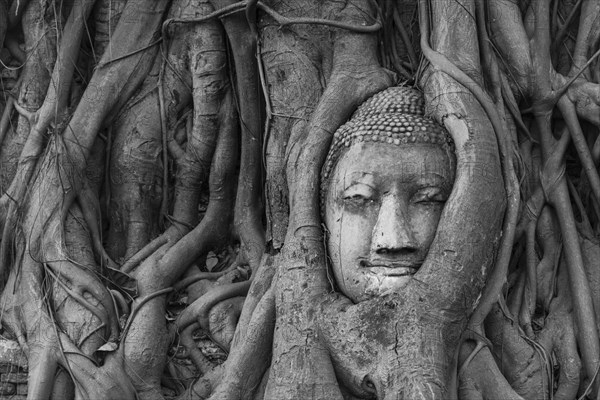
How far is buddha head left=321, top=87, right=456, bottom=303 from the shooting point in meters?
4.49

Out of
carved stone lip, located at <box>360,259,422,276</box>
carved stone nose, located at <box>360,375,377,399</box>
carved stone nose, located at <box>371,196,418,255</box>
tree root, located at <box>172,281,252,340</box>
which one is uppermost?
carved stone nose, located at <box>371,196,418,255</box>

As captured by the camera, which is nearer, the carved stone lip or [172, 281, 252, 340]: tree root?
the carved stone lip

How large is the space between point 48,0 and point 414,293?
249 cm

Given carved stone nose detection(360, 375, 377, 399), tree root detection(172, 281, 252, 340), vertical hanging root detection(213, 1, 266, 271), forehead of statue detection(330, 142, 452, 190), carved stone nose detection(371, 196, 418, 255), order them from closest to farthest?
carved stone nose detection(360, 375, 377, 399) < carved stone nose detection(371, 196, 418, 255) < forehead of statue detection(330, 142, 452, 190) < tree root detection(172, 281, 252, 340) < vertical hanging root detection(213, 1, 266, 271)

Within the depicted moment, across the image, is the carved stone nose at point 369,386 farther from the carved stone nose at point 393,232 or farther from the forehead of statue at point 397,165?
the forehead of statue at point 397,165

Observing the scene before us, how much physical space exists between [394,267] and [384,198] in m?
0.29

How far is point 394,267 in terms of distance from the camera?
449cm

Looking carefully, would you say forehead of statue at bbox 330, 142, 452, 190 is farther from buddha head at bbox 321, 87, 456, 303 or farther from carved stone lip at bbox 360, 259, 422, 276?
carved stone lip at bbox 360, 259, 422, 276

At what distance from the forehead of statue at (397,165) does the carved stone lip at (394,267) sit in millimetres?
330

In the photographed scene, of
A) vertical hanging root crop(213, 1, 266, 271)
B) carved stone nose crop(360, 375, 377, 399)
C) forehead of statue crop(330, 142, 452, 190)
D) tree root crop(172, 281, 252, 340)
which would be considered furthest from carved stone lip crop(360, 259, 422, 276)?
vertical hanging root crop(213, 1, 266, 271)

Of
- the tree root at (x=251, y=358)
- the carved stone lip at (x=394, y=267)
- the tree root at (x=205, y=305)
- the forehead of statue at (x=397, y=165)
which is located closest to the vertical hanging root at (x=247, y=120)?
the tree root at (x=205, y=305)

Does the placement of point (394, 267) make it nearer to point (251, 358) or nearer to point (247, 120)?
point (251, 358)

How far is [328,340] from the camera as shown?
4430 mm

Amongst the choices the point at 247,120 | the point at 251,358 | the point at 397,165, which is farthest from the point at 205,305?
the point at 397,165
